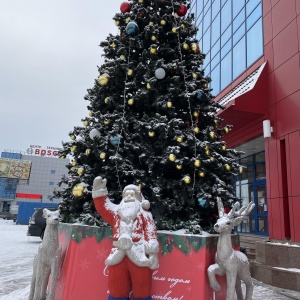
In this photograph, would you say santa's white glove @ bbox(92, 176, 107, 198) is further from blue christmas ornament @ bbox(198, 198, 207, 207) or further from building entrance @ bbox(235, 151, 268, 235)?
building entrance @ bbox(235, 151, 268, 235)

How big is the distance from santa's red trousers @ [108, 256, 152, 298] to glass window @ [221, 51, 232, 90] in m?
11.1

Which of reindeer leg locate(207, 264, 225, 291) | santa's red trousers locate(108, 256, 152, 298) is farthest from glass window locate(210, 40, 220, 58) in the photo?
santa's red trousers locate(108, 256, 152, 298)

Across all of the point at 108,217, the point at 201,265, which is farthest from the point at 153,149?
the point at 201,265

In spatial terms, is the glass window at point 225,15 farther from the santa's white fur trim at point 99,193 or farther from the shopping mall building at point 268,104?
the santa's white fur trim at point 99,193

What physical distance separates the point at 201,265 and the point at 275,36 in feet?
26.9

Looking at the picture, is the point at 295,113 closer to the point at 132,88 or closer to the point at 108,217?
the point at 132,88

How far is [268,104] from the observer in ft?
32.3

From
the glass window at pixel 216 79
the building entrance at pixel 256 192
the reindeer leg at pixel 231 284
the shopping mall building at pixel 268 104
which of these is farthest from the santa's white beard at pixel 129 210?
the glass window at pixel 216 79

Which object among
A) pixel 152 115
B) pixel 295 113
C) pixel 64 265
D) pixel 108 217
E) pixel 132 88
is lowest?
pixel 64 265

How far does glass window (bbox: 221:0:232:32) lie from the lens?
47.3 feet

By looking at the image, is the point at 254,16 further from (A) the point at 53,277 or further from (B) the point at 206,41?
(A) the point at 53,277

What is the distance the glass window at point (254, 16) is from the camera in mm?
11367

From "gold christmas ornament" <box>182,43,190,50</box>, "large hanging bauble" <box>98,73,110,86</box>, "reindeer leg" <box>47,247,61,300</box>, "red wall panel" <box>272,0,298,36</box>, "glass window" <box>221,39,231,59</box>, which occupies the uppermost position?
"glass window" <box>221,39,231,59</box>

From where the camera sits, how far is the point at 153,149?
5.55m
